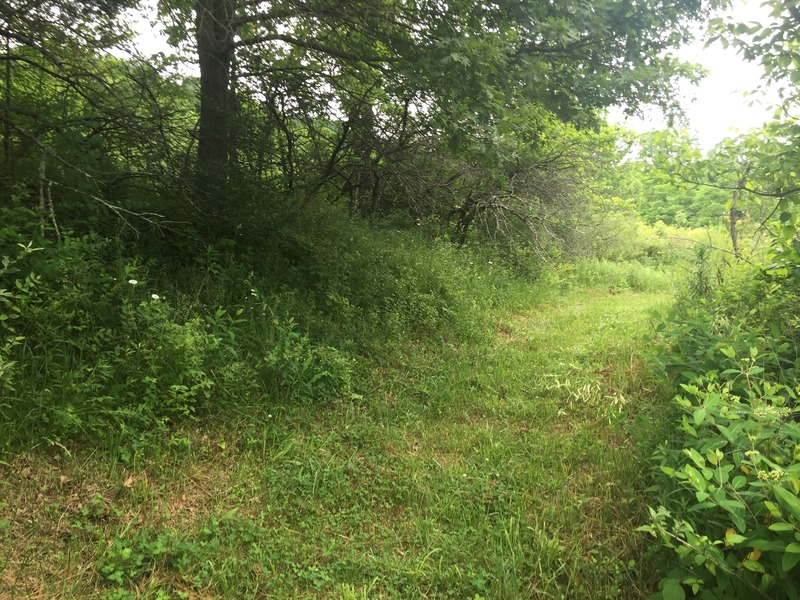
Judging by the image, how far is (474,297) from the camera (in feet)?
22.4

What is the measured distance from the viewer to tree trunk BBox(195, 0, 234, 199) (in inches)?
183

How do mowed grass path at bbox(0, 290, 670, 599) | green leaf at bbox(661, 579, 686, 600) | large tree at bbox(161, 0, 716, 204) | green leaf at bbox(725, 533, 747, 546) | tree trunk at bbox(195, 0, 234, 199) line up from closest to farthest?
green leaf at bbox(725, 533, 747, 546) → green leaf at bbox(661, 579, 686, 600) → mowed grass path at bbox(0, 290, 670, 599) → large tree at bbox(161, 0, 716, 204) → tree trunk at bbox(195, 0, 234, 199)

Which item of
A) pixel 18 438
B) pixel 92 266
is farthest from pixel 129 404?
pixel 92 266

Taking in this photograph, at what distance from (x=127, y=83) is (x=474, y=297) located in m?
5.03

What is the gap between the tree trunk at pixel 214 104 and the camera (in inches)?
183

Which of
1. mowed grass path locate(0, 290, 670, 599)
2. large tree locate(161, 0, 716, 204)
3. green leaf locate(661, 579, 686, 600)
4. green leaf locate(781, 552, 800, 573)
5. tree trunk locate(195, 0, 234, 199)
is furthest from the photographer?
tree trunk locate(195, 0, 234, 199)

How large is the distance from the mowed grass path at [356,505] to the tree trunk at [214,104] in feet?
8.52

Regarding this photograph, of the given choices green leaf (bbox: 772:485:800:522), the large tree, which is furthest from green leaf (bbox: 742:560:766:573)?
the large tree

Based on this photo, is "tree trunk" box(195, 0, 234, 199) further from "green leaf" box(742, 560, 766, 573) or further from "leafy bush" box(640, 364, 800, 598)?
"green leaf" box(742, 560, 766, 573)

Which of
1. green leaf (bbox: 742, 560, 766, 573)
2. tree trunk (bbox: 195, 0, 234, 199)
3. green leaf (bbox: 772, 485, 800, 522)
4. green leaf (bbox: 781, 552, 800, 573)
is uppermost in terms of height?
tree trunk (bbox: 195, 0, 234, 199)

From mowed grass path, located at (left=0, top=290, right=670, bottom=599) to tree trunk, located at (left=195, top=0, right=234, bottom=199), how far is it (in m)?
2.60

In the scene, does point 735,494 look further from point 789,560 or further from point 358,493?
point 358,493

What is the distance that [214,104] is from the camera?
208 inches

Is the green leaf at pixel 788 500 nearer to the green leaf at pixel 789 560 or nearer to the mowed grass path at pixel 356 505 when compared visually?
the green leaf at pixel 789 560
